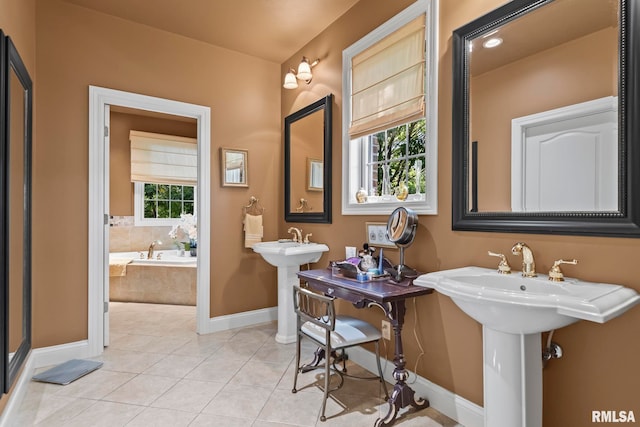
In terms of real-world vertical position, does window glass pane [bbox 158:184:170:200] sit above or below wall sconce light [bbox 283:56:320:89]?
below

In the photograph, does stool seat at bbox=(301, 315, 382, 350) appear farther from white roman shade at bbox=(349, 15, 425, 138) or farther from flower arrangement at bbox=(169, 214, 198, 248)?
flower arrangement at bbox=(169, 214, 198, 248)

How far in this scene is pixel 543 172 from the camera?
5.05 feet

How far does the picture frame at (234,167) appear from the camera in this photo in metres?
3.32

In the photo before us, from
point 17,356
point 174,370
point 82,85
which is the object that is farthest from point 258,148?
point 17,356

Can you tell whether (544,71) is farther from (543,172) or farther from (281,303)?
(281,303)

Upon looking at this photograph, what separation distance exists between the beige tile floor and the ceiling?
2759 mm

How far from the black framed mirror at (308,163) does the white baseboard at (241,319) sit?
1.01m

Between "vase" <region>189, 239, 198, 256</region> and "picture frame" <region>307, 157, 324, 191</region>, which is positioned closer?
"picture frame" <region>307, 157, 324, 191</region>

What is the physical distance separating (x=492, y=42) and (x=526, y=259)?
1098 mm

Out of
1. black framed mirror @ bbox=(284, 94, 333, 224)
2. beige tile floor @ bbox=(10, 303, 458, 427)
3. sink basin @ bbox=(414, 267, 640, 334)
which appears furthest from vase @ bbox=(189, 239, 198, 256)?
sink basin @ bbox=(414, 267, 640, 334)

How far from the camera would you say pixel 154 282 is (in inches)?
169

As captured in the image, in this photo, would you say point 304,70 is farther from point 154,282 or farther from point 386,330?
point 154,282

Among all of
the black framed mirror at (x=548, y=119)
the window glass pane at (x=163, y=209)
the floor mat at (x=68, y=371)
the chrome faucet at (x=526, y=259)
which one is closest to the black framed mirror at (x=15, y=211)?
the floor mat at (x=68, y=371)

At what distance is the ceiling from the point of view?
2635 millimetres
